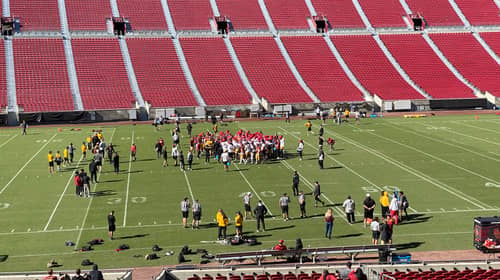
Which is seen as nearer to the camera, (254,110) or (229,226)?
(229,226)

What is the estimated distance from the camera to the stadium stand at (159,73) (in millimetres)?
60344

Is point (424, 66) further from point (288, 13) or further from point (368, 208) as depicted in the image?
point (368, 208)

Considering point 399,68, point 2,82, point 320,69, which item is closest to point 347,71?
point 320,69

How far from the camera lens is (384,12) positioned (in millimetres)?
78625

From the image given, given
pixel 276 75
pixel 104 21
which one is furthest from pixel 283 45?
pixel 104 21

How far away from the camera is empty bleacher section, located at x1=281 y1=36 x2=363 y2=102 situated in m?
62.4

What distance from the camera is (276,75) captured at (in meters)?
66.3

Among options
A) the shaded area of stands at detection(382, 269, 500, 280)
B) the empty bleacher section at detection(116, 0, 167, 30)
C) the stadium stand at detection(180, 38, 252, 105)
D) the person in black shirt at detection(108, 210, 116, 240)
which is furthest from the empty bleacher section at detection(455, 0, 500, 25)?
the shaded area of stands at detection(382, 269, 500, 280)

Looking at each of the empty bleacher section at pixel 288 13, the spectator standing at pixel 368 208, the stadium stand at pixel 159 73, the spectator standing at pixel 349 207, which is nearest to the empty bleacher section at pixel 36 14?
the stadium stand at pixel 159 73

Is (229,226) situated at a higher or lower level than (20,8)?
lower

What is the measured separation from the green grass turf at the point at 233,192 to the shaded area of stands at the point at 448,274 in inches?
160

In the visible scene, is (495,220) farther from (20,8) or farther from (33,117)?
(20,8)

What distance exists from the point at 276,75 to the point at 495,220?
46819 millimetres

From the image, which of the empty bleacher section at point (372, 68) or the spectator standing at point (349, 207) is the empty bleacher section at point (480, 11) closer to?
the empty bleacher section at point (372, 68)
